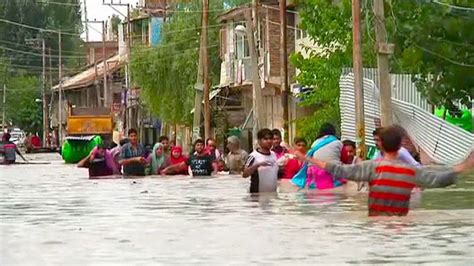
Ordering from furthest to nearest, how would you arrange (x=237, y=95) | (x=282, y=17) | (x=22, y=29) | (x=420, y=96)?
1. (x=22, y=29)
2. (x=237, y=95)
3. (x=282, y=17)
4. (x=420, y=96)

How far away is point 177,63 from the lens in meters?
66.5

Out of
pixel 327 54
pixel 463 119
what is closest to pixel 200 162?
pixel 327 54

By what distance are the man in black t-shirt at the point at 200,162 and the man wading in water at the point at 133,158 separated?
918 millimetres

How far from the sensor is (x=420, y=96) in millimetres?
33562

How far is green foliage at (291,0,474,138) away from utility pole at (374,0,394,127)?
10.0 feet

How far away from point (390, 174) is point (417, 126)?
1550 cm

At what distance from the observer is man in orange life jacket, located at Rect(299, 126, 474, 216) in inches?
524

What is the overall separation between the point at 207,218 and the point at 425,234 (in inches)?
177

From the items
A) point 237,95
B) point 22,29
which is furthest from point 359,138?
point 22,29

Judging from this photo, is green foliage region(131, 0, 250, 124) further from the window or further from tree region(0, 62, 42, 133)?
tree region(0, 62, 42, 133)

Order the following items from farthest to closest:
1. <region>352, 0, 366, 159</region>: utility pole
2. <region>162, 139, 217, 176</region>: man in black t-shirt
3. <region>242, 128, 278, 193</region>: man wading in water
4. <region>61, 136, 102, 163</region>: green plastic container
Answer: <region>61, 136, 102, 163</region>: green plastic container
<region>162, 139, 217, 176</region>: man in black t-shirt
<region>352, 0, 366, 159</region>: utility pole
<region>242, 128, 278, 193</region>: man wading in water

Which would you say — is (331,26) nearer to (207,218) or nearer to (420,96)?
(420,96)

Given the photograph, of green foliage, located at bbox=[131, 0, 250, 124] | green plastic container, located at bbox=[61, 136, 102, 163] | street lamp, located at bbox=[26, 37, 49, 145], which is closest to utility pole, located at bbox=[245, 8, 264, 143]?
green plastic container, located at bbox=[61, 136, 102, 163]

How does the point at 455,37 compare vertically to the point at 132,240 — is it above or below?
above
